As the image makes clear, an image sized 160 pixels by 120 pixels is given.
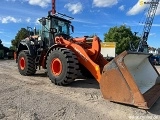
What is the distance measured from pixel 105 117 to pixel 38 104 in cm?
145

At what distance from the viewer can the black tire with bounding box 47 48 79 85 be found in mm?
6367

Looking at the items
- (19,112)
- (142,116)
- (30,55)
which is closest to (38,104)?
(19,112)

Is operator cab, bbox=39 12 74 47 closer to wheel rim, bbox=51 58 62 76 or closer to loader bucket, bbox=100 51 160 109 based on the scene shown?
wheel rim, bbox=51 58 62 76

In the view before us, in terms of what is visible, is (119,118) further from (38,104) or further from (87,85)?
(87,85)

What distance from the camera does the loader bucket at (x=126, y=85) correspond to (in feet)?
15.3

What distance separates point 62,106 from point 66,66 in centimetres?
174

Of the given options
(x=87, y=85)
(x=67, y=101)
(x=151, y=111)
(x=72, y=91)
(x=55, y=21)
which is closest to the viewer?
(x=151, y=111)

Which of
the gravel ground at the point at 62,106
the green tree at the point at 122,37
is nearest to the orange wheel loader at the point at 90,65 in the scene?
the gravel ground at the point at 62,106

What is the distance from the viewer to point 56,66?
22.6 feet

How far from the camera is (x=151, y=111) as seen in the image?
481cm

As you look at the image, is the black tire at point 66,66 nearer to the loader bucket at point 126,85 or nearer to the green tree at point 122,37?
the loader bucket at point 126,85

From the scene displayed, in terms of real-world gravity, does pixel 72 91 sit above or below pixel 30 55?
below

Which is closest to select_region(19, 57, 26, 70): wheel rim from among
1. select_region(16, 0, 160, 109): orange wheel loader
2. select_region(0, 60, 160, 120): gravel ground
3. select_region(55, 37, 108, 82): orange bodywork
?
select_region(16, 0, 160, 109): orange wheel loader

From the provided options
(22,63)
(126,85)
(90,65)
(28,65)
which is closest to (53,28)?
Answer: (28,65)
